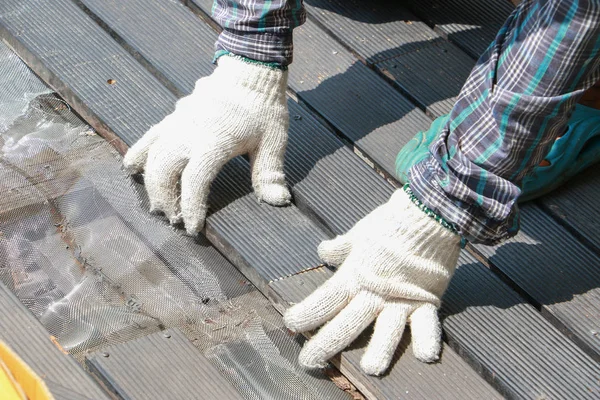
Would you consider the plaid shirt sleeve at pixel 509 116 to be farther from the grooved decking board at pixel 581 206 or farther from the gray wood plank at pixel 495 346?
the grooved decking board at pixel 581 206

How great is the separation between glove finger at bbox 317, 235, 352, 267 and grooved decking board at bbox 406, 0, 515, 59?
3.95ft

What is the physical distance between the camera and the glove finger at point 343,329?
1.99 m

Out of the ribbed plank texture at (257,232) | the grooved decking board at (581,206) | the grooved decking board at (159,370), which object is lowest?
the grooved decking board at (159,370)

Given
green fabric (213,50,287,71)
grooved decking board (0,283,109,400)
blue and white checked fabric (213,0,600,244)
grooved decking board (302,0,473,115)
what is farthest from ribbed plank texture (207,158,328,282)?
grooved decking board (302,0,473,115)

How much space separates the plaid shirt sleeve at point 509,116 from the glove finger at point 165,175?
62 cm

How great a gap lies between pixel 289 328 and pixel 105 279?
1.63 ft

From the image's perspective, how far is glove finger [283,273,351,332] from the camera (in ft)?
6.57

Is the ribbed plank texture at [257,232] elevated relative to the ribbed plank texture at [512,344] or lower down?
lower down

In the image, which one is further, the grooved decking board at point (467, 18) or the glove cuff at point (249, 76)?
the grooved decking board at point (467, 18)

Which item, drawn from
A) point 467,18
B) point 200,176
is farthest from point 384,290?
point 467,18

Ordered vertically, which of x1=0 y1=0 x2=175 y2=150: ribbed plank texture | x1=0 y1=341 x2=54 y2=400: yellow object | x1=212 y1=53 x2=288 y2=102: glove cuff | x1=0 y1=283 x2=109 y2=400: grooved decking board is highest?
x1=212 y1=53 x2=288 y2=102: glove cuff

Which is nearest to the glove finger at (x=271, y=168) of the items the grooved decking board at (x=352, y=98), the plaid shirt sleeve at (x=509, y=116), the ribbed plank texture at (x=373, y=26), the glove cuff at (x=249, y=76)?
the glove cuff at (x=249, y=76)

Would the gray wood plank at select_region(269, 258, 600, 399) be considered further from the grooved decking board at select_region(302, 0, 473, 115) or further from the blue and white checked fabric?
the grooved decking board at select_region(302, 0, 473, 115)

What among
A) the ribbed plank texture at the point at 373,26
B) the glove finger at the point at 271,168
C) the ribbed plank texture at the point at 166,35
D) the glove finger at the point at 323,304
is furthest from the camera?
the ribbed plank texture at the point at 373,26
